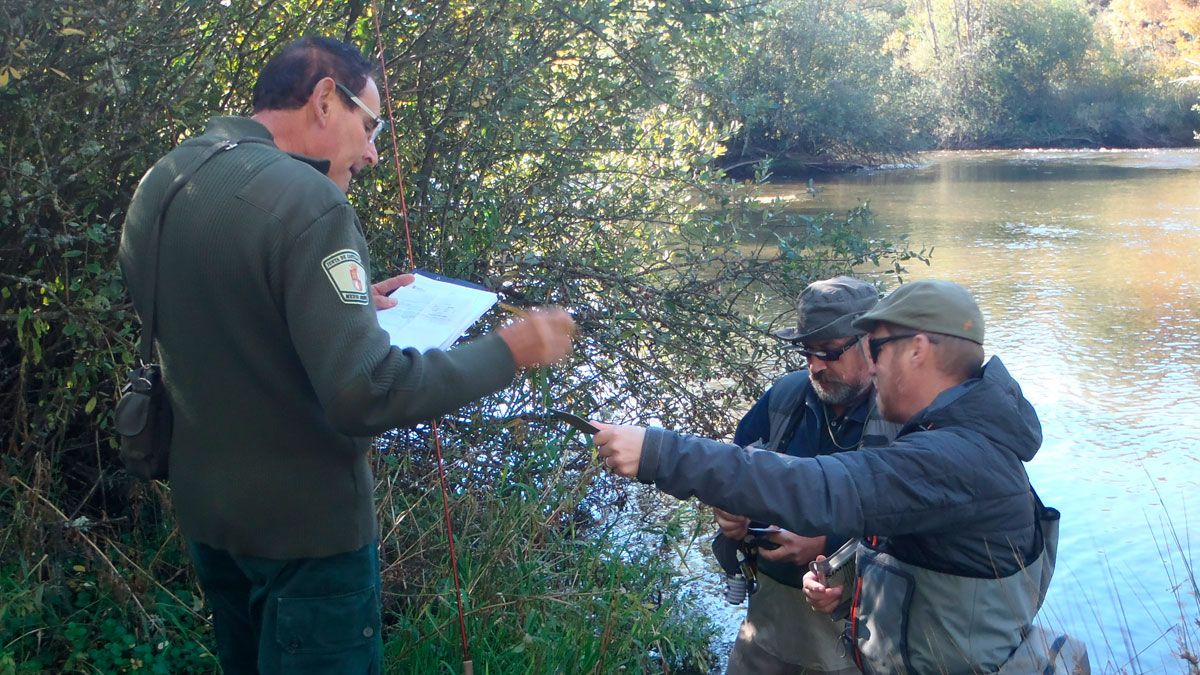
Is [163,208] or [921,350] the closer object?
[163,208]

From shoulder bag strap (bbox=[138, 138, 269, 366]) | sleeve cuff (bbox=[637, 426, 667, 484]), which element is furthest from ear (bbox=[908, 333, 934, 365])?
shoulder bag strap (bbox=[138, 138, 269, 366])

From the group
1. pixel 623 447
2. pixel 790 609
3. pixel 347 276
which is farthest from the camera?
pixel 790 609

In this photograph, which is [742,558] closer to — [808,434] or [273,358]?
[808,434]

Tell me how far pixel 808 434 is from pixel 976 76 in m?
37.7

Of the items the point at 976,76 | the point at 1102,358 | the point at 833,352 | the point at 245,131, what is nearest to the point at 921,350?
the point at 833,352

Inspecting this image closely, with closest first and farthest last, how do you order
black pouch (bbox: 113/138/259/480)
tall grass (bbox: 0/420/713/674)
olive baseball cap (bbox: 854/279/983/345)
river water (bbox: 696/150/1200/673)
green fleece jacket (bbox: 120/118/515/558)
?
green fleece jacket (bbox: 120/118/515/558) < black pouch (bbox: 113/138/259/480) < olive baseball cap (bbox: 854/279/983/345) < tall grass (bbox: 0/420/713/674) < river water (bbox: 696/150/1200/673)

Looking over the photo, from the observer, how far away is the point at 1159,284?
12984 mm

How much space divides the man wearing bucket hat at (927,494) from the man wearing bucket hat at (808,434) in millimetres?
578

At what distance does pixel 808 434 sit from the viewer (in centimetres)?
358

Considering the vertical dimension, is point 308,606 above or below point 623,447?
below

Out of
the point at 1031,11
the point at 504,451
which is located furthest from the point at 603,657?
the point at 1031,11

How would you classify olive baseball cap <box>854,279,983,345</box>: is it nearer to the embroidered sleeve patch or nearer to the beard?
the beard

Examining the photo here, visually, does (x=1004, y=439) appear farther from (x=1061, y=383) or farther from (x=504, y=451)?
(x=1061, y=383)

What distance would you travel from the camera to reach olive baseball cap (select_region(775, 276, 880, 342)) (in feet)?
11.7
